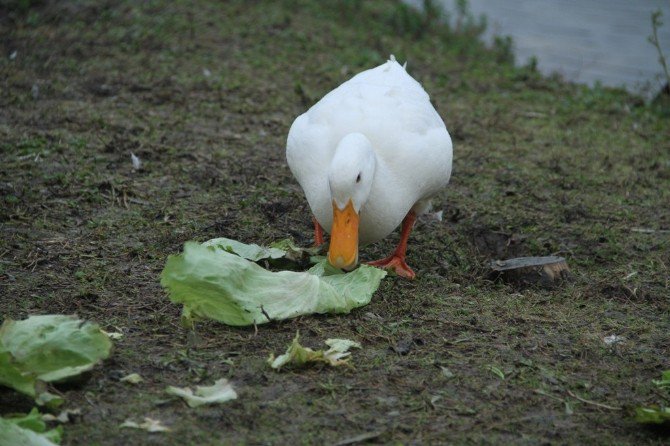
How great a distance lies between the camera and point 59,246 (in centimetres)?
483

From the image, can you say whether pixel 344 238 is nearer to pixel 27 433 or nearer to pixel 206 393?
pixel 206 393

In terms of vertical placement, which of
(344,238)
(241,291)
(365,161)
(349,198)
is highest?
(365,161)

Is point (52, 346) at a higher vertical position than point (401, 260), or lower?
higher

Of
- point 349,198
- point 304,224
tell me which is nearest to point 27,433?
point 349,198

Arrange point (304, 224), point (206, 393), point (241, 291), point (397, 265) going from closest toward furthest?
point (206, 393) < point (241, 291) < point (397, 265) < point (304, 224)

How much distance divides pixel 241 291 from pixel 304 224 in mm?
1675

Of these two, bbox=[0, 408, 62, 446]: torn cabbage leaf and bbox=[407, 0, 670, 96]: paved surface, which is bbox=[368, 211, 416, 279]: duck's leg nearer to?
bbox=[0, 408, 62, 446]: torn cabbage leaf

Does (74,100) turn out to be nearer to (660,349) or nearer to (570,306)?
(570,306)

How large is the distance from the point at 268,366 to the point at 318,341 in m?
0.37

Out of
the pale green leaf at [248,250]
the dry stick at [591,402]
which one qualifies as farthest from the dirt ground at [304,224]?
the pale green leaf at [248,250]

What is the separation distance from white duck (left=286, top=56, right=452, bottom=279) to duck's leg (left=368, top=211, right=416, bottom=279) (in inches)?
0.5

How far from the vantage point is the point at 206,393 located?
3.32 meters

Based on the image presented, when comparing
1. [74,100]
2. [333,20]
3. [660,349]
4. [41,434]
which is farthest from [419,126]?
[333,20]

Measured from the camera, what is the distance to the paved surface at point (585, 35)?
468 inches
